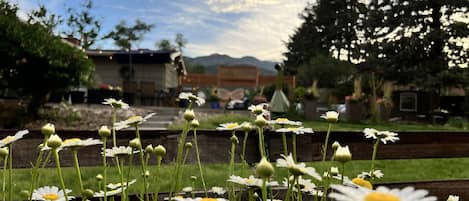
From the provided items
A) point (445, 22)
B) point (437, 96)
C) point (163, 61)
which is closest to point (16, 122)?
point (163, 61)

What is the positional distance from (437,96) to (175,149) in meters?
14.9

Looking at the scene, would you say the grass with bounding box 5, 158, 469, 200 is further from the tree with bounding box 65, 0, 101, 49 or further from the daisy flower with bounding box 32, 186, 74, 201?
the tree with bounding box 65, 0, 101, 49

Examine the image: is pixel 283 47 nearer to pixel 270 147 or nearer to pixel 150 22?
pixel 150 22

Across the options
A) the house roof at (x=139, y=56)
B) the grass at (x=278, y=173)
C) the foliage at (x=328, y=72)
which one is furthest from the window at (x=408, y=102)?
the grass at (x=278, y=173)

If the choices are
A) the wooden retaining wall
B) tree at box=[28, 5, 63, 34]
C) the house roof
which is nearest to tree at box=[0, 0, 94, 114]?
tree at box=[28, 5, 63, 34]

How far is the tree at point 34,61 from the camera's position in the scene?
6.23 metres

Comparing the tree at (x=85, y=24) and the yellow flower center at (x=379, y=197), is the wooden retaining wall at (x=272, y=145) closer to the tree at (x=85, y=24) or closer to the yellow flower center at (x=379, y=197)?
the yellow flower center at (x=379, y=197)

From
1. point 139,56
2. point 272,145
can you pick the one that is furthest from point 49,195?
point 139,56

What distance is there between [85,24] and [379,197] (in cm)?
1217

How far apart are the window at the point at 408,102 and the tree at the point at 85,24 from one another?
33.3 feet

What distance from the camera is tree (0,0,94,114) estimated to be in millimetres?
6230

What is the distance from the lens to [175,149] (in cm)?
141

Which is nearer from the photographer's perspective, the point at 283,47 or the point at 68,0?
the point at 68,0

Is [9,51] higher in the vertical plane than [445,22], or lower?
lower
